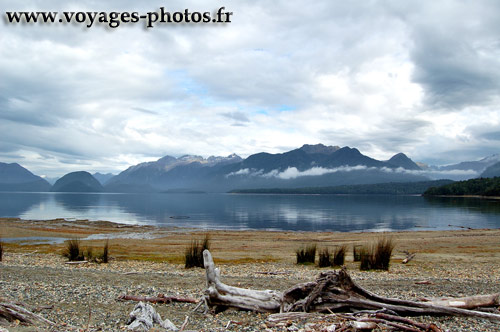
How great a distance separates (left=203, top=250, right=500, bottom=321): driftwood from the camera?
8453 millimetres

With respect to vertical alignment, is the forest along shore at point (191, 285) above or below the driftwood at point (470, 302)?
below

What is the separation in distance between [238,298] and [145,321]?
2.39 metres

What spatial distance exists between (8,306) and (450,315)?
10092mm

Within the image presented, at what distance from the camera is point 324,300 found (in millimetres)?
8758

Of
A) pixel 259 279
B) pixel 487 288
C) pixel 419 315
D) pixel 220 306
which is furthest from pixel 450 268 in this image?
pixel 220 306

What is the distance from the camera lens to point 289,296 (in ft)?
29.8

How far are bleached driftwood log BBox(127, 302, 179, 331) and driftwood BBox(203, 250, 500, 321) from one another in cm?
143

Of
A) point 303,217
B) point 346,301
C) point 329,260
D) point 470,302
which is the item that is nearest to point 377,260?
point 329,260

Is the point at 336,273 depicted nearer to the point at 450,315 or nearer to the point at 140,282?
the point at 450,315

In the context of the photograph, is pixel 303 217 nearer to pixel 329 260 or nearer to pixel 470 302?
pixel 329 260

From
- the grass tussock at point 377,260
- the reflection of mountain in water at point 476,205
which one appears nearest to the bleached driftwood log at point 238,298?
the grass tussock at point 377,260

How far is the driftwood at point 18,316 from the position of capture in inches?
303

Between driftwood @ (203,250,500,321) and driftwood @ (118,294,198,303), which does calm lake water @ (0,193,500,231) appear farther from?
driftwood @ (203,250,500,321)

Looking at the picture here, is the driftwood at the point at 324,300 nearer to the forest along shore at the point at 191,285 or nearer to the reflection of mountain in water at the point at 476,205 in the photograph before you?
the forest along shore at the point at 191,285
